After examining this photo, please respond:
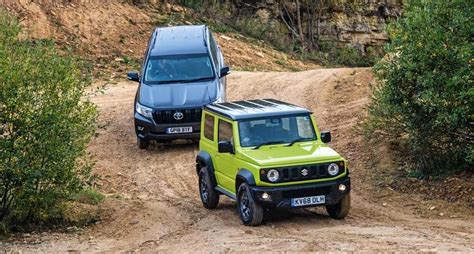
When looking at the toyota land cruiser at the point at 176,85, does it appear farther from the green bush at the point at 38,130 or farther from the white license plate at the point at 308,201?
the white license plate at the point at 308,201

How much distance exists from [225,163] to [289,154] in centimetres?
114

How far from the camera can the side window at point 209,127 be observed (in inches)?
548

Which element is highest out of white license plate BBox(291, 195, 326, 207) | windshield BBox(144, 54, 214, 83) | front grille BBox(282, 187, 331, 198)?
windshield BBox(144, 54, 214, 83)

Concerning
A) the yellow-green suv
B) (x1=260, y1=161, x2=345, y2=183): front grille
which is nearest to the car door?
the yellow-green suv

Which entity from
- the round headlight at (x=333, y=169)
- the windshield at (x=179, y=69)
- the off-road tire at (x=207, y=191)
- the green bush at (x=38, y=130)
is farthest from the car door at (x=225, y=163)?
the windshield at (x=179, y=69)

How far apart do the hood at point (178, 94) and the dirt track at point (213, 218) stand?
101cm

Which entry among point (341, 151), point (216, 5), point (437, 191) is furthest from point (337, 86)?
point (216, 5)

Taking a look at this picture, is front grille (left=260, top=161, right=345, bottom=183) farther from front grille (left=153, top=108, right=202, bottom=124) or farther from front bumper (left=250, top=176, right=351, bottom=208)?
front grille (left=153, top=108, right=202, bottom=124)

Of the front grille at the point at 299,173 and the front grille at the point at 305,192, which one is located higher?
the front grille at the point at 299,173

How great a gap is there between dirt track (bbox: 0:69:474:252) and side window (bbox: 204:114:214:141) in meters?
1.18

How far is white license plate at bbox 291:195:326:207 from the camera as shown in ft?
40.4

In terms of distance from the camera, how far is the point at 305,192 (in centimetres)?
1236

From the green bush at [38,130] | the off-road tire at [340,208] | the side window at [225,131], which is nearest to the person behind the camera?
the off-road tire at [340,208]

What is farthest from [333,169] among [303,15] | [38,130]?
[303,15]
